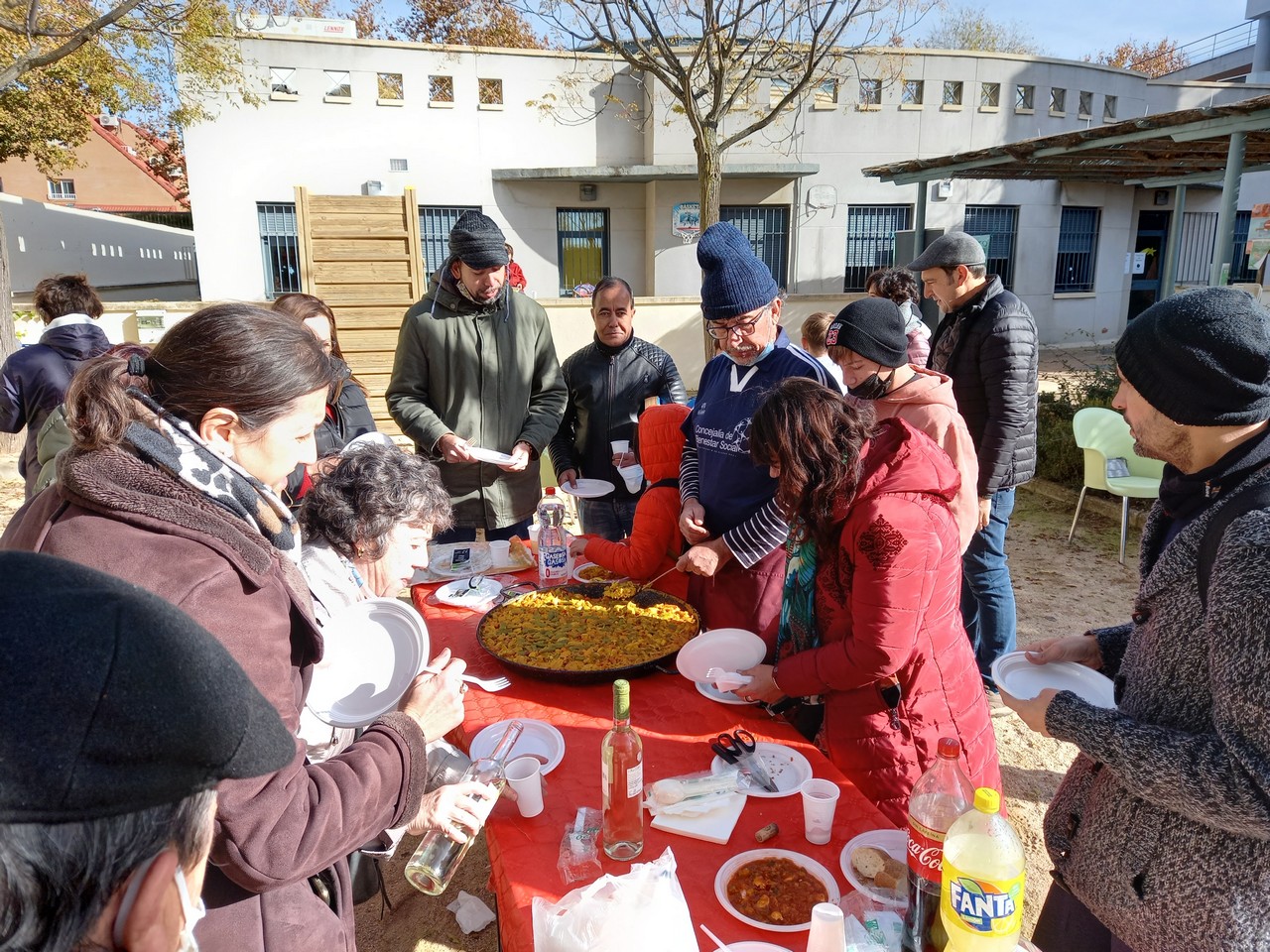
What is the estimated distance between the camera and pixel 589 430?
13.4 ft

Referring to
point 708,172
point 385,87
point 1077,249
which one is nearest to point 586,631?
point 708,172

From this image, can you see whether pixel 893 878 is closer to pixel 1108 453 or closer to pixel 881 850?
pixel 881 850

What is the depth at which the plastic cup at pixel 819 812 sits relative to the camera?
61.2 inches

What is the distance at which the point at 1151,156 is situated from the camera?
9.43m

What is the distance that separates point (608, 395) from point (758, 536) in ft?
5.53

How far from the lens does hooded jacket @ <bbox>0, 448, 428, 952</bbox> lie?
113 centimetres

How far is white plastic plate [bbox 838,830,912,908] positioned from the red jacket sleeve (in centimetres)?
37

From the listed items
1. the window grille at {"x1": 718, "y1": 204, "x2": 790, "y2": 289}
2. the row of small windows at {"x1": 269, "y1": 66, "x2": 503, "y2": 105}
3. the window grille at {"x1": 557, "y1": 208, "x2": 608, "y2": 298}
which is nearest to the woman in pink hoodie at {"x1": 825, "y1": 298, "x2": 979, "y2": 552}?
the window grille at {"x1": 557, "y1": 208, "x2": 608, "y2": 298}

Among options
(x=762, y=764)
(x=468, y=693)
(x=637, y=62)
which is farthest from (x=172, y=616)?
(x=637, y=62)

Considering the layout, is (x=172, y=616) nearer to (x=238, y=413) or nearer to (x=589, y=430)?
(x=238, y=413)

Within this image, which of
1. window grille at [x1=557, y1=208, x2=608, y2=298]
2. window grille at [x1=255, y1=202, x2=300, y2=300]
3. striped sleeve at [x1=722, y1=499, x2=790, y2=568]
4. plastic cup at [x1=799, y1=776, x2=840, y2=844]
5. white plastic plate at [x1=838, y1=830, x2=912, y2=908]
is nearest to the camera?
white plastic plate at [x1=838, y1=830, x2=912, y2=908]

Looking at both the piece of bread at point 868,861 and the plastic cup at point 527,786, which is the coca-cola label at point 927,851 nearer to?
the piece of bread at point 868,861

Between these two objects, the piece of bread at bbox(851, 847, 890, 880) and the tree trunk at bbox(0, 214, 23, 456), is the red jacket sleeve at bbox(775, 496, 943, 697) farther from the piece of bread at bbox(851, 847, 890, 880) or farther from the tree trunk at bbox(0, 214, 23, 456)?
the tree trunk at bbox(0, 214, 23, 456)

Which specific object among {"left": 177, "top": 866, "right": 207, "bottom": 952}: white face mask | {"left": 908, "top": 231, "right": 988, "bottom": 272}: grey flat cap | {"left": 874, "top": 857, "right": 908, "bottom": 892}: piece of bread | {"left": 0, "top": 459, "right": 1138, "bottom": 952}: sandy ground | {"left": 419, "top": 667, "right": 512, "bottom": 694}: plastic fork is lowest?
{"left": 0, "top": 459, "right": 1138, "bottom": 952}: sandy ground
